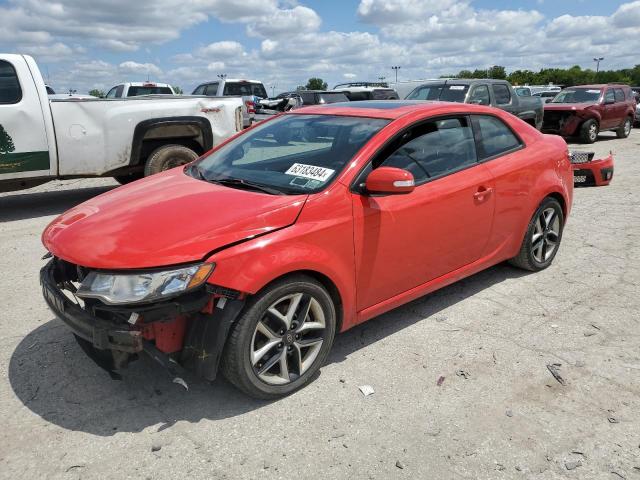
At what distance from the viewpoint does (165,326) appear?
8.86 ft

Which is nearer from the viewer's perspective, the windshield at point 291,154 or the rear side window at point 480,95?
the windshield at point 291,154

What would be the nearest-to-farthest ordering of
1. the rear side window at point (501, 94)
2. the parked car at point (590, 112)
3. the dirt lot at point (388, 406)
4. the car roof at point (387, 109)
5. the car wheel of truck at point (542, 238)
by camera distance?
the dirt lot at point (388, 406), the car roof at point (387, 109), the car wheel of truck at point (542, 238), the rear side window at point (501, 94), the parked car at point (590, 112)

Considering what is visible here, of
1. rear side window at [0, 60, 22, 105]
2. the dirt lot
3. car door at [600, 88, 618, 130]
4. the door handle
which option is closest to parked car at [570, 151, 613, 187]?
the dirt lot

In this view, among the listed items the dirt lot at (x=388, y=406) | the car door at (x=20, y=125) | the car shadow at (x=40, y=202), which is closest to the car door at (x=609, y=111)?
the dirt lot at (x=388, y=406)

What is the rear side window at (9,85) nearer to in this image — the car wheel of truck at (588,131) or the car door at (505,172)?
the car door at (505,172)

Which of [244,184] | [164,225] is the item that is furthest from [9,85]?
[164,225]

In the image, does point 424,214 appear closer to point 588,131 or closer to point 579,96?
point 588,131

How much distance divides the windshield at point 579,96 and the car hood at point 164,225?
16035 millimetres

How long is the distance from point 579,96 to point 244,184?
16.2 meters

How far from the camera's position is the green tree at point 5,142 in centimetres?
668

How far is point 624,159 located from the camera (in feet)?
41.4

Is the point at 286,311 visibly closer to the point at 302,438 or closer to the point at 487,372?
the point at 302,438

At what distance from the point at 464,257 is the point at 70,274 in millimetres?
2672

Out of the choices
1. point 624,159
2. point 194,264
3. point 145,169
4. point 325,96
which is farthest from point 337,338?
point 325,96
